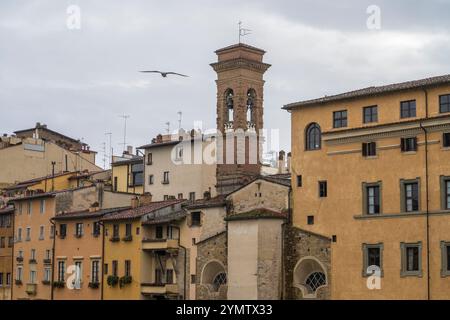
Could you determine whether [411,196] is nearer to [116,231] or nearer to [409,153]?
[409,153]

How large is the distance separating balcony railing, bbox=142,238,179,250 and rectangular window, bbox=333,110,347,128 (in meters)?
14.2

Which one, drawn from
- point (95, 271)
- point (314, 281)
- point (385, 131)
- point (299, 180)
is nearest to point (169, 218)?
point (95, 271)

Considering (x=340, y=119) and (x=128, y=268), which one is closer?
(x=340, y=119)

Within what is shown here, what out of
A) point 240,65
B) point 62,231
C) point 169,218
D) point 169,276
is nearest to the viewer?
point 169,218

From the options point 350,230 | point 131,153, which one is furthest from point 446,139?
point 131,153

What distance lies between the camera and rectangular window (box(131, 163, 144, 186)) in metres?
83.1

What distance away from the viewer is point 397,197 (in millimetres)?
50250

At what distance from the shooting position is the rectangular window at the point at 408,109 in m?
50.2

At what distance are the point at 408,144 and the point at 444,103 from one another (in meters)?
2.90

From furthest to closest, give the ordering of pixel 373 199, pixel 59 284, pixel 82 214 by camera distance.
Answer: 1. pixel 59 284
2. pixel 82 214
3. pixel 373 199

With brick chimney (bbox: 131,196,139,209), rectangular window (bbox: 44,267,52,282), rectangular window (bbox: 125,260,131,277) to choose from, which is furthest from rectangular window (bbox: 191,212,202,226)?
rectangular window (bbox: 44,267,52,282)

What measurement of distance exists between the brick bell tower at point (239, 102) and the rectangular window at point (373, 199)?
927 inches

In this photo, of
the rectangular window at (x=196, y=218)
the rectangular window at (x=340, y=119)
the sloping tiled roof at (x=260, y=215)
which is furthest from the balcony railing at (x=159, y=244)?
the rectangular window at (x=340, y=119)

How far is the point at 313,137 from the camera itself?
55.1 m
